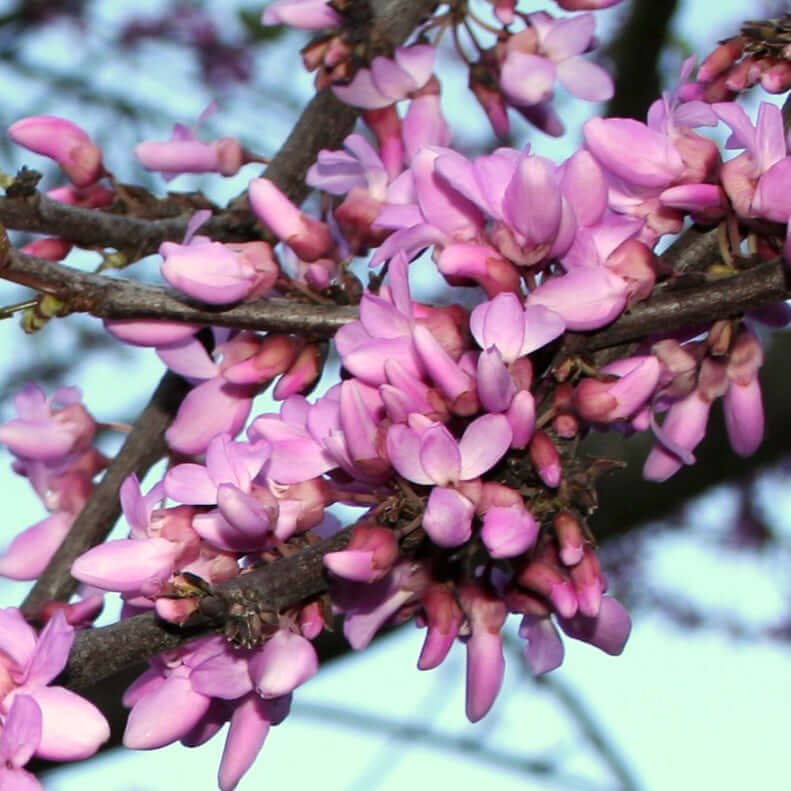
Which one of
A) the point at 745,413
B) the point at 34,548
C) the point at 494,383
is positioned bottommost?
the point at 34,548

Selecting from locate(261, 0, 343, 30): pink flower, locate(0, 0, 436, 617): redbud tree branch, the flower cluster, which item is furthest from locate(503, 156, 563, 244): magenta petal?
locate(261, 0, 343, 30): pink flower

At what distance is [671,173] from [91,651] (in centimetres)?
70

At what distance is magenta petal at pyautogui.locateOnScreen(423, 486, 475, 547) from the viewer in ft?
3.40

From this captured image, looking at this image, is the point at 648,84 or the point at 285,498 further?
the point at 648,84

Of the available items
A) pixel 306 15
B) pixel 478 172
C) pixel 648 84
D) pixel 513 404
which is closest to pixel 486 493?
pixel 513 404

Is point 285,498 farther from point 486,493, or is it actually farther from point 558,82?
point 558,82

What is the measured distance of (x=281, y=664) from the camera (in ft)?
3.64

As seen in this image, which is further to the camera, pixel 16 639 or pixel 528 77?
pixel 528 77

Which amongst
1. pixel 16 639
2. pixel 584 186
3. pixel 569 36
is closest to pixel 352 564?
pixel 16 639

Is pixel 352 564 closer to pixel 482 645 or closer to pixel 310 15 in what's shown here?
pixel 482 645

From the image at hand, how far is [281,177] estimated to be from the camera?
174 centimetres

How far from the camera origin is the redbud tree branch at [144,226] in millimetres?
1438

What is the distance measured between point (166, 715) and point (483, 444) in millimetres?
383

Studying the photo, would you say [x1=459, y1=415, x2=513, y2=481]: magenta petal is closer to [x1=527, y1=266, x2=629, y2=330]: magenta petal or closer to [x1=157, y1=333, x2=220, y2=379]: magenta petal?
[x1=527, y1=266, x2=629, y2=330]: magenta petal
